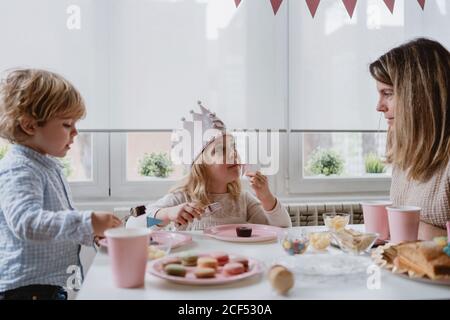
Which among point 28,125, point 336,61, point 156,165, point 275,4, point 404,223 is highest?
point 275,4

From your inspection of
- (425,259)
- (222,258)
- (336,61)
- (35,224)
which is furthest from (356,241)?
(336,61)

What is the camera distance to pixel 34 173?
1205 millimetres

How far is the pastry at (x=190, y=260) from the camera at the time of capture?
93 cm

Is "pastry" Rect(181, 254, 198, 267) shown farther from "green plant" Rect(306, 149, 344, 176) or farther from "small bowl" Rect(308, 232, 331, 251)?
"green plant" Rect(306, 149, 344, 176)

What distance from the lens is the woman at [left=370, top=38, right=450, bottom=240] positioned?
1348 millimetres

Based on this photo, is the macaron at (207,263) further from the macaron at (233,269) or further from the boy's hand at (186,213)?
the boy's hand at (186,213)

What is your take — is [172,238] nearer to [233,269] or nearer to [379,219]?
[233,269]

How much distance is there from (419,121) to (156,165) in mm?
1307

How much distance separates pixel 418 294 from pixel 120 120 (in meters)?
1.65

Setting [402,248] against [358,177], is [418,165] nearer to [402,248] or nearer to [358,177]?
[402,248]

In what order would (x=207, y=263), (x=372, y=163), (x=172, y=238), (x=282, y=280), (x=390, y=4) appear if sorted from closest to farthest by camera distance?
(x=282, y=280) < (x=207, y=263) < (x=172, y=238) < (x=390, y=4) < (x=372, y=163)

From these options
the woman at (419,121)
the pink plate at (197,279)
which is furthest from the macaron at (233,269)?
the woman at (419,121)

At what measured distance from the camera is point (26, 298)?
119 centimetres

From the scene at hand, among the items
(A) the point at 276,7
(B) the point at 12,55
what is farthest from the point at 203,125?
(B) the point at 12,55
